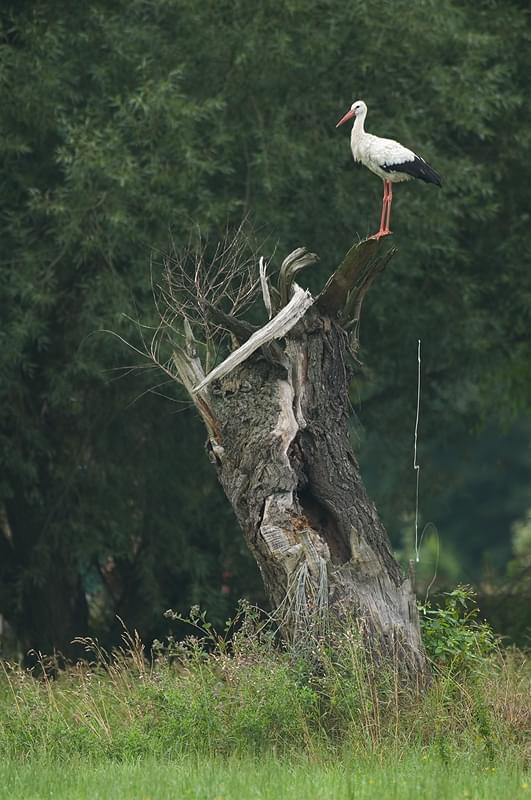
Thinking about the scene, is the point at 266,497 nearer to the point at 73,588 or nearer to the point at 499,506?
the point at 73,588

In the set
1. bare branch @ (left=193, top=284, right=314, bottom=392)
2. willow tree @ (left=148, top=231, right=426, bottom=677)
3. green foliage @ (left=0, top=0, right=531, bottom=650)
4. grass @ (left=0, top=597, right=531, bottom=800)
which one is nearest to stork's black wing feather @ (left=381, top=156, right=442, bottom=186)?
willow tree @ (left=148, top=231, right=426, bottom=677)

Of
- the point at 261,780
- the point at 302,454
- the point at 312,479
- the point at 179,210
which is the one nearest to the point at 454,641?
the point at 312,479

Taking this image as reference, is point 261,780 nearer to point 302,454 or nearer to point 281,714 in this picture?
point 281,714

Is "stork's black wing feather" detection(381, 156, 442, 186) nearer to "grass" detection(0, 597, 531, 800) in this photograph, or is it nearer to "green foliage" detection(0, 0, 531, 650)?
"grass" detection(0, 597, 531, 800)

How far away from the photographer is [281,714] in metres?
9.38

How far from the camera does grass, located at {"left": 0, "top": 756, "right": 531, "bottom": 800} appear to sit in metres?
7.72

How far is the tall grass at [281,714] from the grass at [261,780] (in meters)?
0.32

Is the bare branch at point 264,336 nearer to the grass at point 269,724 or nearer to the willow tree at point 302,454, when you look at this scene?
the willow tree at point 302,454

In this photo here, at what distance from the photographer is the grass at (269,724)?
8.47 metres

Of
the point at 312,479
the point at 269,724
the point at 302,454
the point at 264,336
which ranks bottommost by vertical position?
the point at 269,724

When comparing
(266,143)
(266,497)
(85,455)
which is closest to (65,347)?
(85,455)

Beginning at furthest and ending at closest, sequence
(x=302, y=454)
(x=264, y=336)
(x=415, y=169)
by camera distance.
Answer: (x=415, y=169)
(x=302, y=454)
(x=264, y=336)

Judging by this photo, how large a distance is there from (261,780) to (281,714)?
1191 mm

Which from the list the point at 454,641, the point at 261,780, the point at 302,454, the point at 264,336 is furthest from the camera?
the point at 454,641
